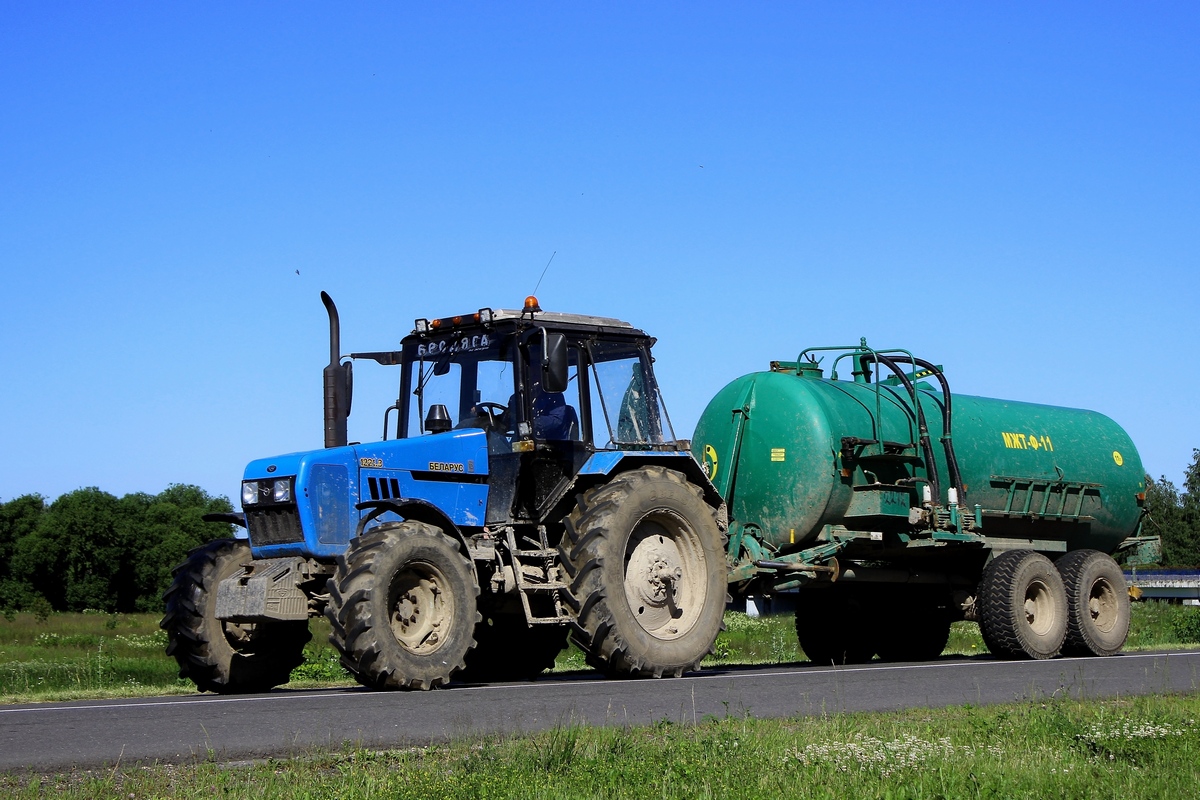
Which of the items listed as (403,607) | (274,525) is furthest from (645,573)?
(274,525)

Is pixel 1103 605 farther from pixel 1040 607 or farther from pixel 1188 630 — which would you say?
pixel 1188 630

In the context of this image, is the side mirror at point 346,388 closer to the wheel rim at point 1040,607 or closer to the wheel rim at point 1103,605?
the wheel rim at point 1040,607

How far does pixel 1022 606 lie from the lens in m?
16.5

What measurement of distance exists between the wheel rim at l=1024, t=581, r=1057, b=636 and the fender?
323 inches

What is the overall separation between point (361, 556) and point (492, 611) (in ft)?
9.71

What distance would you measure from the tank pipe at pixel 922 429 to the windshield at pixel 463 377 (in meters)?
6.00

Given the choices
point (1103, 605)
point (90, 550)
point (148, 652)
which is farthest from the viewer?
point (90, 550)

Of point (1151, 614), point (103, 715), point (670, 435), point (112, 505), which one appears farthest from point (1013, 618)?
point (112, 505)

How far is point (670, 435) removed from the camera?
45.7 feet

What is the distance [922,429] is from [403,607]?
25.9 ft

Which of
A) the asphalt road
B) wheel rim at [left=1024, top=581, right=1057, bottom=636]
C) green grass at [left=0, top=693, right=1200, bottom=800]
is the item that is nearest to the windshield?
the asphalt road

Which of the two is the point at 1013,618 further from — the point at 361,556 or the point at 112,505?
the point at 112,505

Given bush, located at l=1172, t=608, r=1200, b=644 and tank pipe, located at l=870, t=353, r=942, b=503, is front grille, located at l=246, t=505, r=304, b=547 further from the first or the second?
bush, located at l=1172, t=608, r=1200, b=644

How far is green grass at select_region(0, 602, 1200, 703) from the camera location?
15797 millimetres
